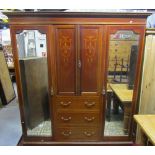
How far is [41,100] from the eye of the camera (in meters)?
2.36

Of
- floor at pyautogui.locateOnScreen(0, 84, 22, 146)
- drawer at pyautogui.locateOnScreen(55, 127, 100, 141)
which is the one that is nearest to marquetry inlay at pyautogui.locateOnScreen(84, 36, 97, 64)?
drawer at pyautogui.locateOnScreen(55, 127, 100, 141)

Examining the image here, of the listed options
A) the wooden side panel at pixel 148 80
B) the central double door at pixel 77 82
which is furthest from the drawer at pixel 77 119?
the wooden side panel at pixel 148 80

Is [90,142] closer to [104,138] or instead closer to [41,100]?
[104,138]

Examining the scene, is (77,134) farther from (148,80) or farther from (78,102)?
(148,80)

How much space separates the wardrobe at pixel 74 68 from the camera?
1815mm

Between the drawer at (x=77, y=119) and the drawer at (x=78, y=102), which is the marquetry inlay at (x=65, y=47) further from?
the drawer at (x=77, y=119)

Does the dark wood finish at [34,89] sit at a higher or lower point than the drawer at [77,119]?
higher

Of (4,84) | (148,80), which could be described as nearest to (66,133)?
(148,80)

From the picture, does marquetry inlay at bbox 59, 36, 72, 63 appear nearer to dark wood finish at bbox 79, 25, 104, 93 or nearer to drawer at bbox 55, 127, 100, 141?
dark wood finish at bbox 79, 25, 104, 93

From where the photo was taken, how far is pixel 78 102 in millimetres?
2092

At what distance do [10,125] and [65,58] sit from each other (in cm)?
169

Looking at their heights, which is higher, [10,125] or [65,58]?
[65,58]
